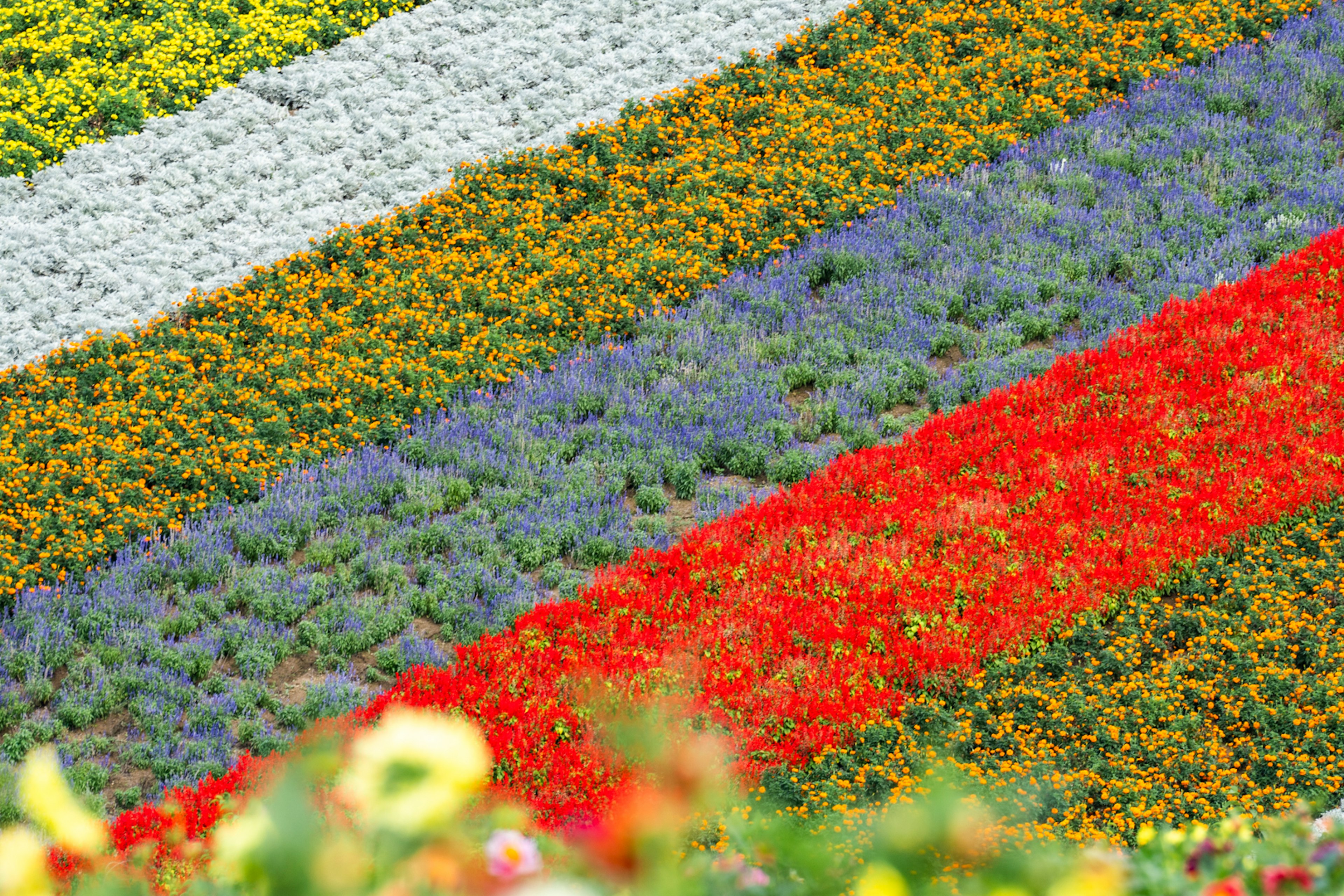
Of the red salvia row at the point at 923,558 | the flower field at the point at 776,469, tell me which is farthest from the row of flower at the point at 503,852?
the red salvia row at the point at 923,558

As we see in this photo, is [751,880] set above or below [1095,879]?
below

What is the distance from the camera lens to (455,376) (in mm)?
11945

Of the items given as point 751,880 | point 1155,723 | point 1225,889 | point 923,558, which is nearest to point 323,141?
point 923,558

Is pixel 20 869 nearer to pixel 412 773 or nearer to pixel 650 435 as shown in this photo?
pixel 412 773

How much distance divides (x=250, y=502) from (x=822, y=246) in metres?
6.89

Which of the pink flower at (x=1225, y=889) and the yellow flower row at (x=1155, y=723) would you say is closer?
the pink flower at (x=1225, y=889)

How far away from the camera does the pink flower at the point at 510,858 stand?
203 cm

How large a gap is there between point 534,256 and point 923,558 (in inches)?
259

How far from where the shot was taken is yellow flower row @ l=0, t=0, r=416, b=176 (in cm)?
1641

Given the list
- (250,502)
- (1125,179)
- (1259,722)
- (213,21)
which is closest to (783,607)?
(1259,722)

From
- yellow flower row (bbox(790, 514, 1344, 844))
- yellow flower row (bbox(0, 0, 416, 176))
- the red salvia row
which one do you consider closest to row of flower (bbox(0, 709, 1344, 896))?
yellow flower row (bbox(790, 514, 1344, 844))

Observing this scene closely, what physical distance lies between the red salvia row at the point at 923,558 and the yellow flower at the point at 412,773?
4.24 m

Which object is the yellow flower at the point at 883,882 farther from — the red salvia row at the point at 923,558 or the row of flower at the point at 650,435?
the row of flower at the point at 650,435

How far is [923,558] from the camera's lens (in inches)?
348
